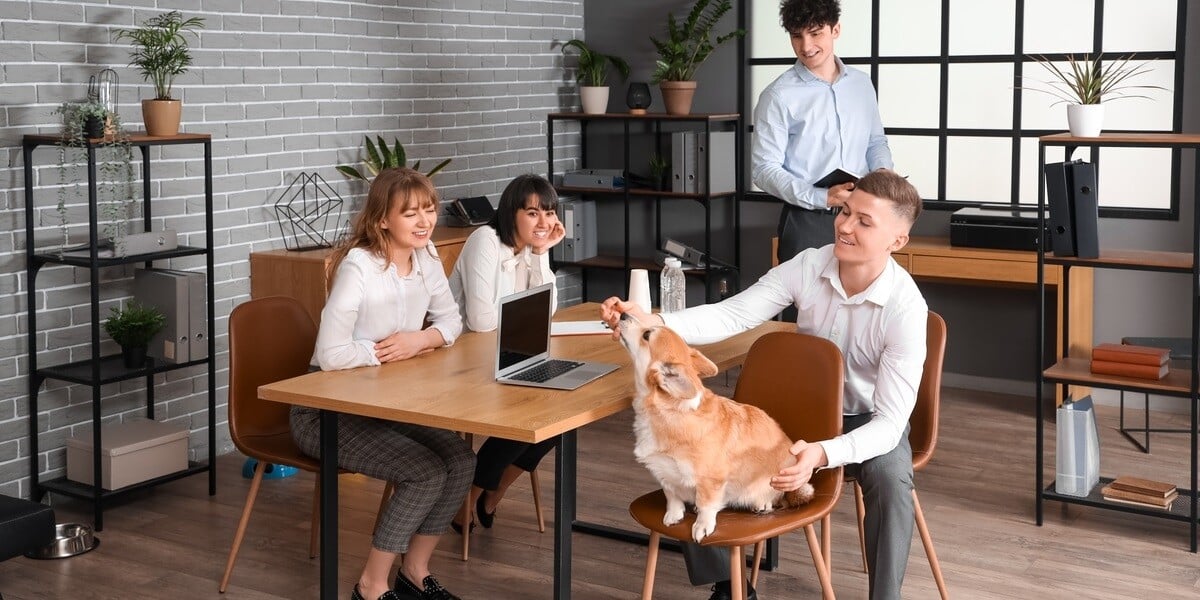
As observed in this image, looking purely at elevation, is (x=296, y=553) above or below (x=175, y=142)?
below

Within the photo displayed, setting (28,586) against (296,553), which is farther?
(296,553)

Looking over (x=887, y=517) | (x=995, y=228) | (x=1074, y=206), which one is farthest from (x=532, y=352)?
(x=995, y=228)

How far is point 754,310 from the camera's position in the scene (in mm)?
3377

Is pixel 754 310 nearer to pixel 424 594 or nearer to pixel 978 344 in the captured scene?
pixel 424 594

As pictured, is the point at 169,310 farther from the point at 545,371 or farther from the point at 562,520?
the point at 562,520

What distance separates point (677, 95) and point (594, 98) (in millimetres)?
504

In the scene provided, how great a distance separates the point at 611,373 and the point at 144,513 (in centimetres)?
203

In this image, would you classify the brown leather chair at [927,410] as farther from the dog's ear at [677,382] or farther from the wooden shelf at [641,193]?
the wooden shelf at [641,193]

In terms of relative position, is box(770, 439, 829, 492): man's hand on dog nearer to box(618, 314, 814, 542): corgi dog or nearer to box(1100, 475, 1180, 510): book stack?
box(618, 314, 814, 542): corgi dog

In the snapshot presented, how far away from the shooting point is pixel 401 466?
324 cm

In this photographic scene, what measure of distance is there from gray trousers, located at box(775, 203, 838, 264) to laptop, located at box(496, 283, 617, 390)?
4.98ft

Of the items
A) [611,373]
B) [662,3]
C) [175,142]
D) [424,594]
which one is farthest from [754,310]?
[662,3]

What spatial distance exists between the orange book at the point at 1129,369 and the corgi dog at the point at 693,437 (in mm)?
1807

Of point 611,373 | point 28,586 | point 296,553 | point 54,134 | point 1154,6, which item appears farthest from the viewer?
point 1154,6
